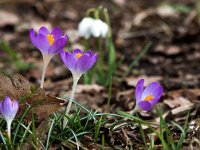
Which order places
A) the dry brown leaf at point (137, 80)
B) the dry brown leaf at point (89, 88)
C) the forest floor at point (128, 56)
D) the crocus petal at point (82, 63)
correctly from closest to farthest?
1. the crocus petal at point (82, 63)
2. the forest floor at point (128, 56)
3. the dry brown leaf at point (89, 88)
4. the dry brown leaf at point (137, 80)

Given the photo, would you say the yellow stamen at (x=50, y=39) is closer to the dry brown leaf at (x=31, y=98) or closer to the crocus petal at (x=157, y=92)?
the dry brown leaf at (x=31, y=98)

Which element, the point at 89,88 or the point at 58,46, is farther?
the point at 89,88

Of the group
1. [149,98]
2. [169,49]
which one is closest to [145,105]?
[149,98]

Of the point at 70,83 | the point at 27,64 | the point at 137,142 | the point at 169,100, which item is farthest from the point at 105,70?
the point at 137,142

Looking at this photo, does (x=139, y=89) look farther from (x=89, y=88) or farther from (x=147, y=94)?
(x=89, y=88)

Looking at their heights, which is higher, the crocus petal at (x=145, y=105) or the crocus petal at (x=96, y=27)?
the crocus petal at (x=96, y=27)

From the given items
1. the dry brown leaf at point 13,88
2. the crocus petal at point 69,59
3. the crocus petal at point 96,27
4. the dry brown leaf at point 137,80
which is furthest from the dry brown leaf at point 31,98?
the dry brown leaf at point 137,80

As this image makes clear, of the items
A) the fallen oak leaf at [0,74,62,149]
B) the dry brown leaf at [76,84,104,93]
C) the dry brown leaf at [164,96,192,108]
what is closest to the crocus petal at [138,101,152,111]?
the fallen oak leaf at [0,74,62,149]
